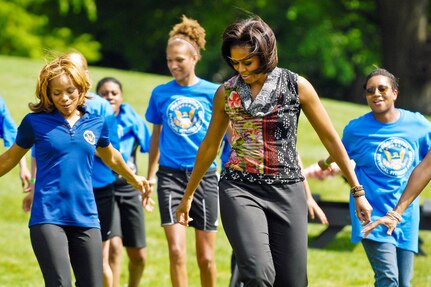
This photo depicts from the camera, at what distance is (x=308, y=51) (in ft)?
112

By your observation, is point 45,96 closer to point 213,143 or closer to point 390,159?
point 213,143

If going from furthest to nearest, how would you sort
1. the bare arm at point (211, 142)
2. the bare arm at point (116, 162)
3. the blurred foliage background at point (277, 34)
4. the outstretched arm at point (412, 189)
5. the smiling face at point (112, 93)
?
the blurred foliage background at point (277, 34) < the smiling face at point (112, 93) < the bare arm at point (116, 162) < the outstretched arm at point (412, 189) < the bare arm at point (211, 142)

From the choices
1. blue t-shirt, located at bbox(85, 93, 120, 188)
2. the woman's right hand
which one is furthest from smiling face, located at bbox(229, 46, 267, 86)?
blue t-shirt, located at bbox(85, 93, 120, 188)

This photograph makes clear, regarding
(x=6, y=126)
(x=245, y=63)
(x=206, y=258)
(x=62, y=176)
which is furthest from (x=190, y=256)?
(x=245, y=63)

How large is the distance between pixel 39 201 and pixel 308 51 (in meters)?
29.3

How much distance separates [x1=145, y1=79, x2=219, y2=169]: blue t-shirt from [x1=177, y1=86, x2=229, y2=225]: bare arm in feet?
4.93

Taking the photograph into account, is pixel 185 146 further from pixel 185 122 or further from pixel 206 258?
pixel 206 258

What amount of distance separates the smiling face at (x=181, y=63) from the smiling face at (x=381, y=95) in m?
1.51

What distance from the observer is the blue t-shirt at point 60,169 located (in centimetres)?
559

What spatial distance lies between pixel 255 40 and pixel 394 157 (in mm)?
1866

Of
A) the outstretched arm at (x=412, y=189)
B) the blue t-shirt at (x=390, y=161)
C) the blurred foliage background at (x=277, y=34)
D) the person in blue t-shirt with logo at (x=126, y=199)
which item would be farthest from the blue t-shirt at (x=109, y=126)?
the blurred foliage background at (x=277, y=34)

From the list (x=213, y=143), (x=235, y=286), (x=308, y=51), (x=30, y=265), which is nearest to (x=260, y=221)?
(x=213, y=143)

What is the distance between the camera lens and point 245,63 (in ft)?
18.0

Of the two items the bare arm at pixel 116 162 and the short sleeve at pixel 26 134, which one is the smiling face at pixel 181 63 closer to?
the bare arm at pixel 116 162
